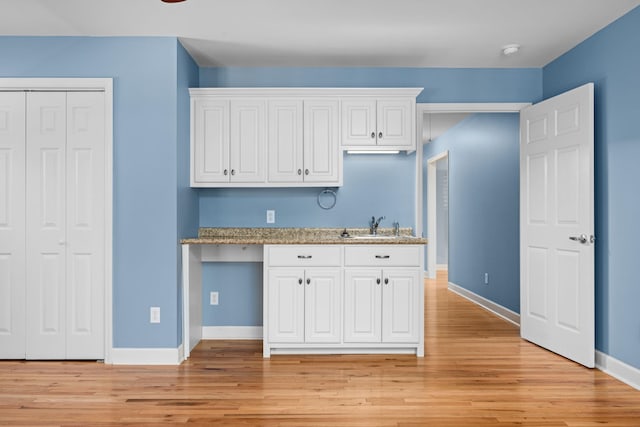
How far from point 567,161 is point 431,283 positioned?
4.48 metres

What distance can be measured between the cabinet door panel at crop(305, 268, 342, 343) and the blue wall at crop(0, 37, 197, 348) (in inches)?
39.8

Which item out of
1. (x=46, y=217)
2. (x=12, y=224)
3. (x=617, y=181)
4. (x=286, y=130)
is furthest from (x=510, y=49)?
(x=12, y=224)

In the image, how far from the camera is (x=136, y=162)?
11.5ft

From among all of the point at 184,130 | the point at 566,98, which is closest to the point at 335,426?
the point at 184,130

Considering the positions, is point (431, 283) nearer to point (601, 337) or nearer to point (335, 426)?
point (601, 337)

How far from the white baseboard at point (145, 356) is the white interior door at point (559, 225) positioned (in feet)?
9.76

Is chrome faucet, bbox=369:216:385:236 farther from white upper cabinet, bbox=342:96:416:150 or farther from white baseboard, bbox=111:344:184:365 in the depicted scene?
white baseboard, bbox=111:344:184:365

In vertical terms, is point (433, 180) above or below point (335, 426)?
above

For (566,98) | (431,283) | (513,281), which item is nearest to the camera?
(566,98)

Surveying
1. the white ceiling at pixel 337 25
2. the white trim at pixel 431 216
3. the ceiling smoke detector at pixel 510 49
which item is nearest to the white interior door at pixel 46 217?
the white ceiling at pixel 337 25

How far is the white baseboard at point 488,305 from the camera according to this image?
16.0 ft

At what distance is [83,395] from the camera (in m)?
2.87

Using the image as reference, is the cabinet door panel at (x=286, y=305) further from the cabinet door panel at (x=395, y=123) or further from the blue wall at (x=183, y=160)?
the cabinet door panel at (x=395, y=123)

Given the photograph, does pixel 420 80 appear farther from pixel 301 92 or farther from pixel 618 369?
pixel 618 369
